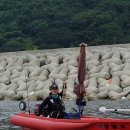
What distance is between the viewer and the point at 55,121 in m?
17.0

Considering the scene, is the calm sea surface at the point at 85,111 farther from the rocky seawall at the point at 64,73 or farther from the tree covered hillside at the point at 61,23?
the tree covered hillside at the point at 61,23

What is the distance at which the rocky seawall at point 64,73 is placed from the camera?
36844 mm

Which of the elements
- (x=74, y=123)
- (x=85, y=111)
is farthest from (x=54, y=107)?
→ (x=85, y=111)

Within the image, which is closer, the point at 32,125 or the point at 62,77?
the point at 32,125

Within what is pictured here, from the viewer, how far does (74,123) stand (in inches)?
646

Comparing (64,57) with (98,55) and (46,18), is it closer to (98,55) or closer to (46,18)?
(98,55)

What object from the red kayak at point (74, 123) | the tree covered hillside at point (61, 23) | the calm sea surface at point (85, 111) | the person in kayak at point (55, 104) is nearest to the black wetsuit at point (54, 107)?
the person in kayak at point (55, 104)

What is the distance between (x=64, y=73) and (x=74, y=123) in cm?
2621

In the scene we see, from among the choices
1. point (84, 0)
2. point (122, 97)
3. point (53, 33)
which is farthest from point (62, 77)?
point (84, 0)

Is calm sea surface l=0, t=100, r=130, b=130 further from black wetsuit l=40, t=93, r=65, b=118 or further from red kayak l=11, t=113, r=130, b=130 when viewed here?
black wetsuit l=40, t=93, r=65, b=118

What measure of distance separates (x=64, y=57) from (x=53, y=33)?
28.6 m

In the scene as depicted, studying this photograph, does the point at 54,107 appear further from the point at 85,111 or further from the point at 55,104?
the point at 85,111

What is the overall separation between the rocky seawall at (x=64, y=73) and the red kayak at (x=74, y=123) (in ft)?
54.2

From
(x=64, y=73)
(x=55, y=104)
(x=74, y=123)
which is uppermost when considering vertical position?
(x=64, y=73)
